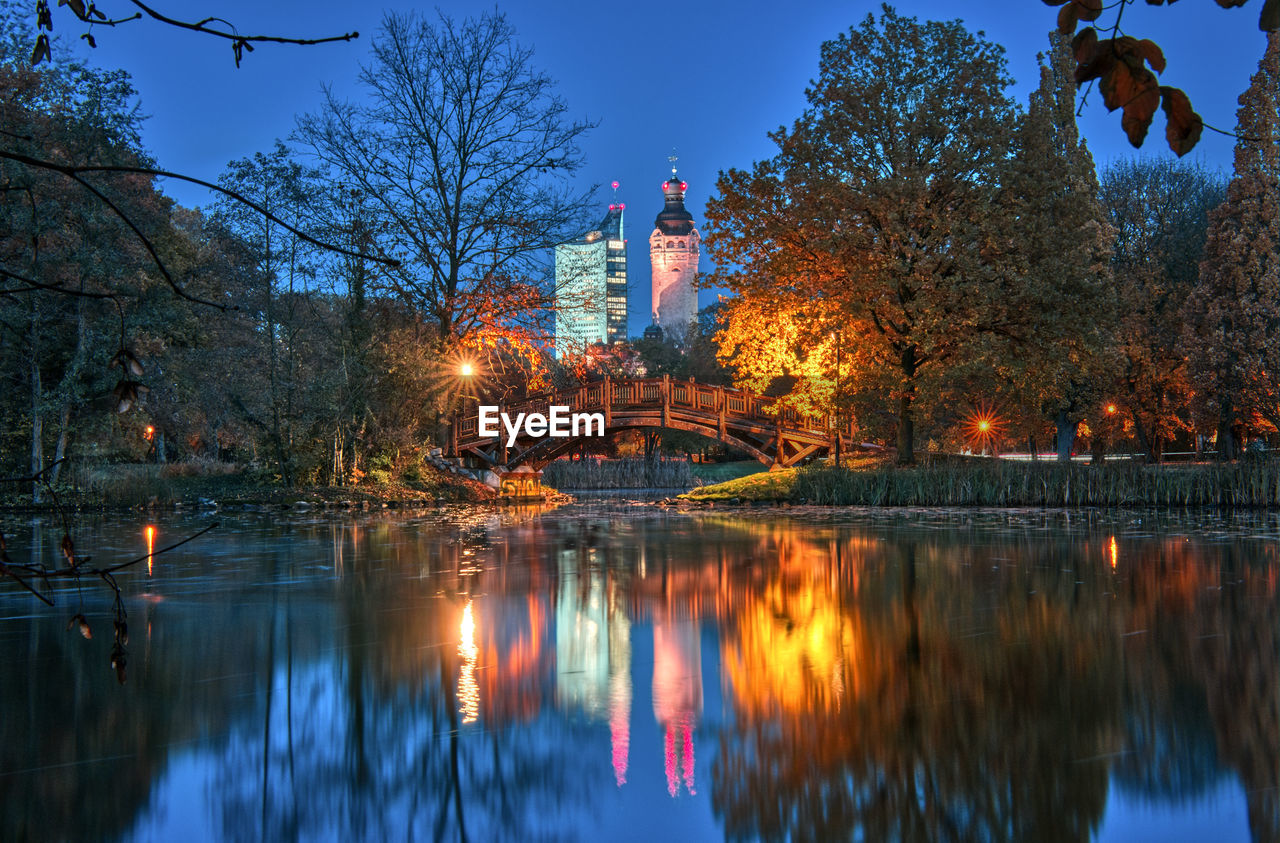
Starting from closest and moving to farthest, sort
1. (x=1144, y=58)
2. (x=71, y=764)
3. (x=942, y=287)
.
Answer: (x=1144, y=58)
(x=71, y=764)
(x=942, y=287)

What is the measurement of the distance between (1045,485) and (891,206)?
795cm

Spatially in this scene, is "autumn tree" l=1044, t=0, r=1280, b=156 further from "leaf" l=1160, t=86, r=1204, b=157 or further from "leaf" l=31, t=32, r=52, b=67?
"leaf" l=31, t=32, r=52, b=67

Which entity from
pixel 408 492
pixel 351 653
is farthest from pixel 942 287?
pixel 351 653

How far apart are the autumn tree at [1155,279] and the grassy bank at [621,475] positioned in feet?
57.0

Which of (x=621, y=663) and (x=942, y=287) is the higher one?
(x=942, y=287)

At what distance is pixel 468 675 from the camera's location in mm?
6152

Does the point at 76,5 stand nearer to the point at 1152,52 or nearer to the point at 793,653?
the point at 1152,52

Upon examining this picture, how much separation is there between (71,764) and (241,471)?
1113 inches

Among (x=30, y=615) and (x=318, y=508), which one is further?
(x=318, y=508)

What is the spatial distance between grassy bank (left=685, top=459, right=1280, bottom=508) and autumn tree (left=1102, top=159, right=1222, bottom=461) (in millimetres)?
14022

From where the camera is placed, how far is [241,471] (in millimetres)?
31000

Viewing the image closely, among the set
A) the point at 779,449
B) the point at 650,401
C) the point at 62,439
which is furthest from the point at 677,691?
the point at 650,401

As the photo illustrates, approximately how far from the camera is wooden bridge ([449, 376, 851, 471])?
107 ft

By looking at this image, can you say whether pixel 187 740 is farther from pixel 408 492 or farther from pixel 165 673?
pixel 408 492
